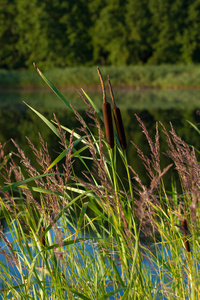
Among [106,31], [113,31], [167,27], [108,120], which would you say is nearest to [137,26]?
[113,31]

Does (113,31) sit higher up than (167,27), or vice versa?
(113,31)

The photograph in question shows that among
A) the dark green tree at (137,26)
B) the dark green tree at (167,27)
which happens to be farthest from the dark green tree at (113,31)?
the dark green tree at (167,27)

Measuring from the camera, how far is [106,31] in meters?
41.8

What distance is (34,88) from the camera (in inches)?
1518

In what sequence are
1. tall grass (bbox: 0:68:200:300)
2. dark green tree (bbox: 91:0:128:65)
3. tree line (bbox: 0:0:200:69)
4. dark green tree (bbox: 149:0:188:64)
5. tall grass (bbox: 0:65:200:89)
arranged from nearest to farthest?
1. tall grass (bbox: 0:68:200:300)
2. tall grass (bbox: 0:65:200:89)
3. dark green tree (bbox: 149:0:188:64)
4. tree line (bbox: 0:0:200:69)
5. dark green tree (bbox: 91:0:128:65)

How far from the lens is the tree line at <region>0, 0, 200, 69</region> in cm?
4181

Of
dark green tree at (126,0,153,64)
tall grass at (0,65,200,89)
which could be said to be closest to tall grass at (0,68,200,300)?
tall grass at (0,65,200,89)

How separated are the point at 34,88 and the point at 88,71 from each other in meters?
10.0

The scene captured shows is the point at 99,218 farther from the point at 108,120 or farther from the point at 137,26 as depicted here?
the point at 137,26

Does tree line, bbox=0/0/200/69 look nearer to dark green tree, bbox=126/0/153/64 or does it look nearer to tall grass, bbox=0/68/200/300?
dark green tree, bbox=126/0/153/64

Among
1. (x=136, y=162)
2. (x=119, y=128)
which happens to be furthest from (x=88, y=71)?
(x=119, y=128)

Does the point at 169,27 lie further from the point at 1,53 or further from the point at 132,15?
the point at 1,53

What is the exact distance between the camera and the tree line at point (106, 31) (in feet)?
137

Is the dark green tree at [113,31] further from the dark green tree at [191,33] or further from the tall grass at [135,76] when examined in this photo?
the tall grass at [135,76]
